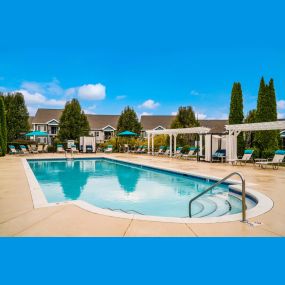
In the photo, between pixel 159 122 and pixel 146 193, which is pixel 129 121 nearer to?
pixel 159 122

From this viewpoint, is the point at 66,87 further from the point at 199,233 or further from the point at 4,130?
the point at 199,233

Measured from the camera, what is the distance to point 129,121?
37125 millimetres

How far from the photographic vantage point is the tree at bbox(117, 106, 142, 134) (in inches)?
1458

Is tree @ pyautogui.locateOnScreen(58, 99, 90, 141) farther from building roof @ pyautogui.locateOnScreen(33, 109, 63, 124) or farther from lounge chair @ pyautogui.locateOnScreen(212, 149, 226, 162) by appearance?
lounge chair @ pyautogui.locateOnScreen(212, 149, 226, 162)

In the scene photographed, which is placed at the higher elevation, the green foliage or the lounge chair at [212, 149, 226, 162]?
the green foliage

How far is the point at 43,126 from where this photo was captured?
44.8 meters

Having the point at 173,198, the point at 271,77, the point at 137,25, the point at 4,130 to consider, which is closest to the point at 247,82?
the point at 271,77

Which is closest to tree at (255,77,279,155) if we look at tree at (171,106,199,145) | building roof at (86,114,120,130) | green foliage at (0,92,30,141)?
tree at (171,106,199,145)

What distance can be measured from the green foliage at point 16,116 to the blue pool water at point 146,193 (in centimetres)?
2126

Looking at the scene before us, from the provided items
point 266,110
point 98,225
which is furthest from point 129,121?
point 98,225

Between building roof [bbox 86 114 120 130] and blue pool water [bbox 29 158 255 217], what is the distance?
3559 centimetres

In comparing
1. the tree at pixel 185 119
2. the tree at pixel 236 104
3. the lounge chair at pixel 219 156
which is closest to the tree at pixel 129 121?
the tree at pixel 185 119

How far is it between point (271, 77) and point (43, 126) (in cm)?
3750

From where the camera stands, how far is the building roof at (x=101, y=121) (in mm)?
47375
